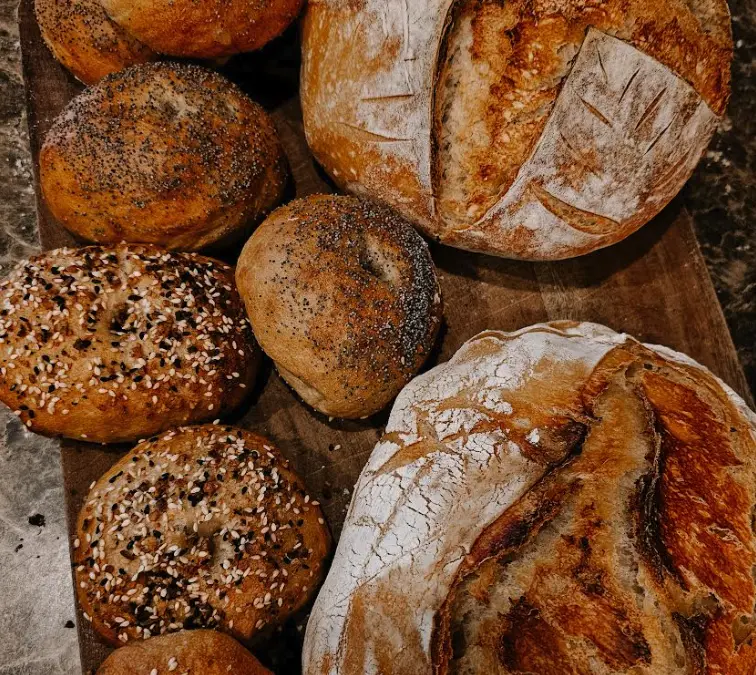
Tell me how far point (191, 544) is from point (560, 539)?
2.89ft

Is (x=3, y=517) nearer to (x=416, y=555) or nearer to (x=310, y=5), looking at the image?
(x=416, y=555)

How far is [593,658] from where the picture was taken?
51.1 inches

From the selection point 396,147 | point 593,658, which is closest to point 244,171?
point 396,147

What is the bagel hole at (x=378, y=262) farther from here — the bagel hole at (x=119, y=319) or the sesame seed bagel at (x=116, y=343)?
the bagel hole at (x=119, y=319)

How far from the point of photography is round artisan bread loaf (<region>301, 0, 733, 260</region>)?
4.85ft

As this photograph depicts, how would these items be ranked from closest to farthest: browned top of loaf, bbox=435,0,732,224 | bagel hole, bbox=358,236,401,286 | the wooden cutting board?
browned top of loaf, bbox=435,0,732,224
bagel hole, bbox=358,236,401,286
the wooden cutting board

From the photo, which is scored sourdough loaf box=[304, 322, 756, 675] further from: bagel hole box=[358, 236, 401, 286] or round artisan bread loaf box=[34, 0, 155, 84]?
round artisan bread loaf box=[34, 0, 155, 84]

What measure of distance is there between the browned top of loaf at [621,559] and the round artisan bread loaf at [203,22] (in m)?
1.24

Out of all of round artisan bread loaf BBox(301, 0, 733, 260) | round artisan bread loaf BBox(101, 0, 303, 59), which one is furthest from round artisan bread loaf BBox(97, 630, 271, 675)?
round artisan bread loaf BBox(101, 0, 303, 59)

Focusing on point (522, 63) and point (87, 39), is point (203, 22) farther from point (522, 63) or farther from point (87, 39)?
point (522, 63)

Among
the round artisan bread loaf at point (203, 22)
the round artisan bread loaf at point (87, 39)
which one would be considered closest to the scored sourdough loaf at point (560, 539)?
the round artisan bread loaf at point (203, 22)

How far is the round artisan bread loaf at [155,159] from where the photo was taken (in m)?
1.52

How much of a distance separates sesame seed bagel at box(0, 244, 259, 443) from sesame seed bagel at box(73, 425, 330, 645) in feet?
0.39

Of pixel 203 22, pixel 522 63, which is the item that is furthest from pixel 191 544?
pixel 522 63
